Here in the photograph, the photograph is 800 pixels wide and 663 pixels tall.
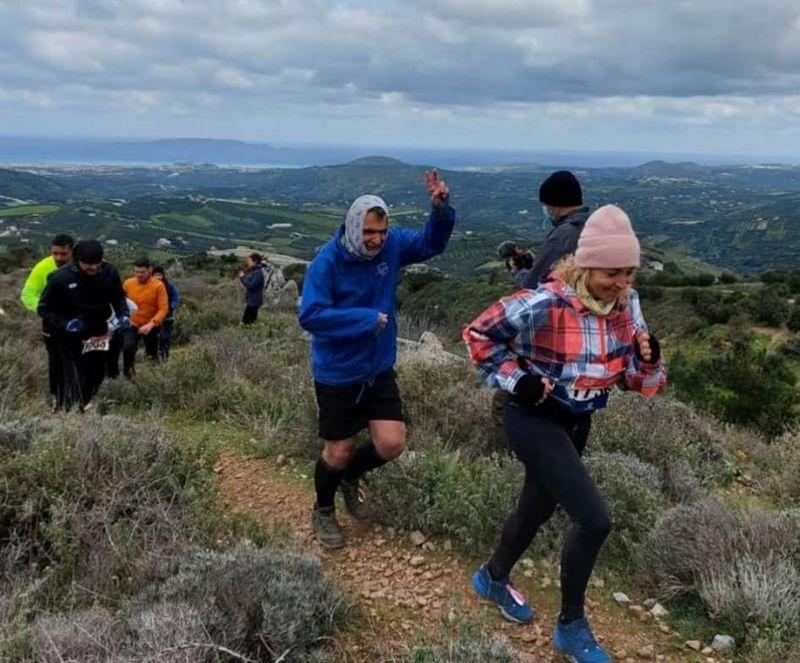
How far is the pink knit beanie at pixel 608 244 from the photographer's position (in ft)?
8.04

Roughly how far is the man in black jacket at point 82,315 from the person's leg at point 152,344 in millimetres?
2436

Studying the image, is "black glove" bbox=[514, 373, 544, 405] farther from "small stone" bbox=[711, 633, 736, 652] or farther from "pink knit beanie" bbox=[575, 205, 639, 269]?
"small stone" bbox=[711, 633, 736, 652]

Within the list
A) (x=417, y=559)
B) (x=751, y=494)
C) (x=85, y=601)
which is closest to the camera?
(x=85, y=601)

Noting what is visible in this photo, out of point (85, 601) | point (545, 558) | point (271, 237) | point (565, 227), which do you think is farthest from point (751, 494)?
point (271, 237)

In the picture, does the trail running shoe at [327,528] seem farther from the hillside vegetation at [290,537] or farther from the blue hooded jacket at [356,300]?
the blue hooded jacket at [356,300]

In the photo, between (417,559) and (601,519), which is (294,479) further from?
(601,519)

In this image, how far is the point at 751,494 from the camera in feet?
16.3

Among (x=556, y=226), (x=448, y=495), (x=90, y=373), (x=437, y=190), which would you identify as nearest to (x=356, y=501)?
(x=448, y=495)

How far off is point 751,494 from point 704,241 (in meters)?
113

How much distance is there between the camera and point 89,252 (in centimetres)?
540

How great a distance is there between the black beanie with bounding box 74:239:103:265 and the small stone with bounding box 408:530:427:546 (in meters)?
3.39

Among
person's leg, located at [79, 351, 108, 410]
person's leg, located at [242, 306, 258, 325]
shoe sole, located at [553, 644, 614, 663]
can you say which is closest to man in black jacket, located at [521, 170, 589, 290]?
shoe sole, located at [553, 644, 614, 663]

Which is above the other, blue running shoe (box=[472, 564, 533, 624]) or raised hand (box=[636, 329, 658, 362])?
raised hand (box=[636, 329, 658, 362])

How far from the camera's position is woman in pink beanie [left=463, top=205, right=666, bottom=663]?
2.48 m
